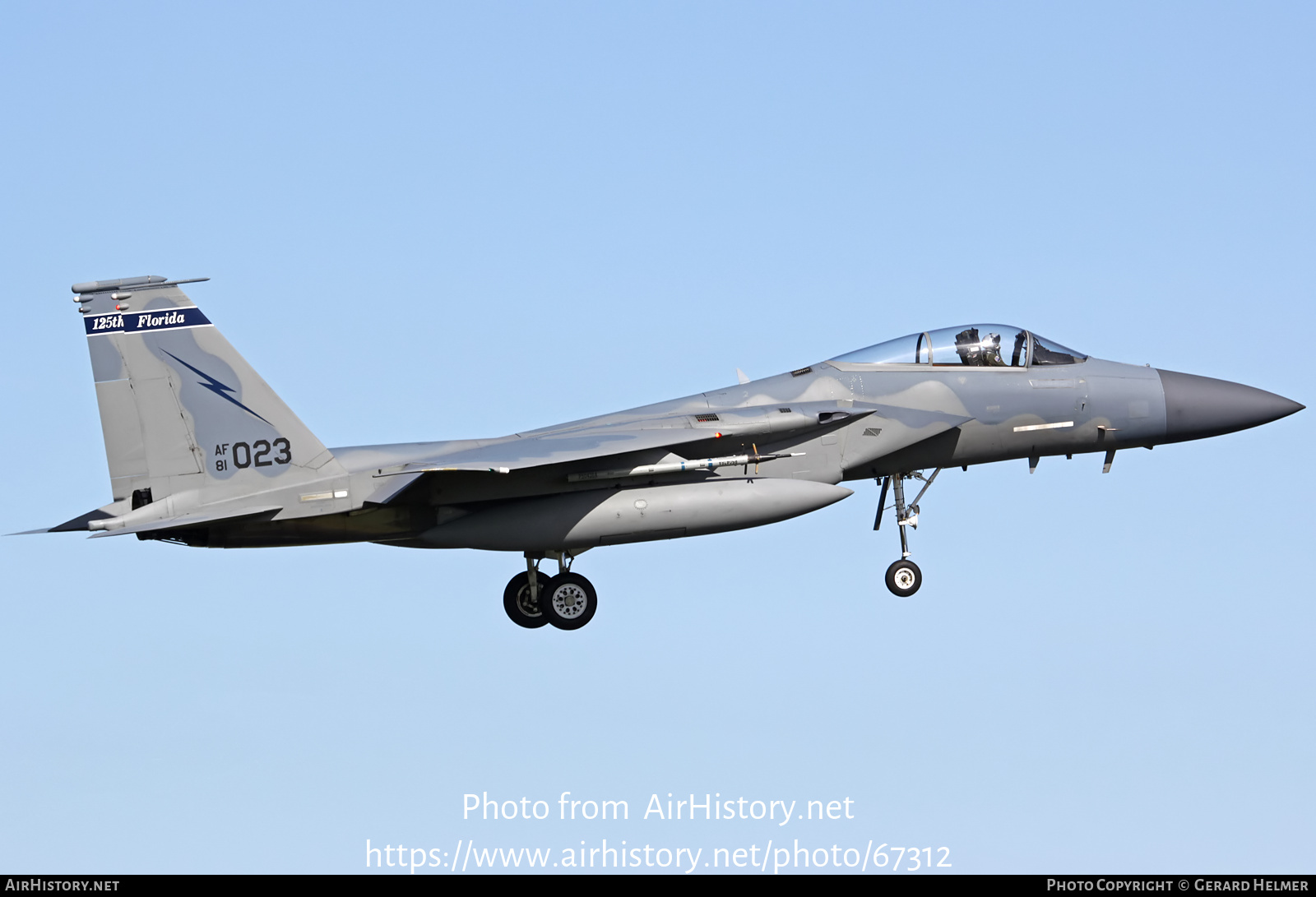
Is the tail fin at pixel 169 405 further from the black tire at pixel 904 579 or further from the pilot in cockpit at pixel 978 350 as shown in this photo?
the pilot in cockpit at pixel 978 350

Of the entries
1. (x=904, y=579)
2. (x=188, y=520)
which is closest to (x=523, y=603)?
(x=188, y=520)

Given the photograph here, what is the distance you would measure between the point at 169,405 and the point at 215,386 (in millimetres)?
523

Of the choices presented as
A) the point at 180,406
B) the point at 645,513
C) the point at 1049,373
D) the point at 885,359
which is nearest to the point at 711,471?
the point at 645,513

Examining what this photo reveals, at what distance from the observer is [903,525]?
20.1 m

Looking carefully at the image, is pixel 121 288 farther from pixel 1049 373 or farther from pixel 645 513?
pixel 1049 373

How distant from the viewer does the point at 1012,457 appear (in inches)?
795

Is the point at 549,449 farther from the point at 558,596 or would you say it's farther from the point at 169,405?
the point at 169,405

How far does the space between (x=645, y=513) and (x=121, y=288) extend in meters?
6.26

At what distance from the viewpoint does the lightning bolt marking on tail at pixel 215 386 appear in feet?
58.2

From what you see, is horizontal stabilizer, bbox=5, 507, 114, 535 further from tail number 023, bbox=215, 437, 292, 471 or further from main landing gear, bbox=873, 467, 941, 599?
main landing gear, bbox=873, 467, 941, 599

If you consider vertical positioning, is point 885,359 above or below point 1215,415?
above

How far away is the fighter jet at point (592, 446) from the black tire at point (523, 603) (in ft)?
0.09

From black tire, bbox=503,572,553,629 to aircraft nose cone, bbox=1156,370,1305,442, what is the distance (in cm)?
804

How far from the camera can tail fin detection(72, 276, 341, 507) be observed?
57.9 feet
